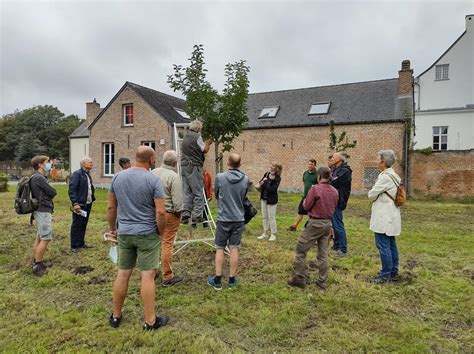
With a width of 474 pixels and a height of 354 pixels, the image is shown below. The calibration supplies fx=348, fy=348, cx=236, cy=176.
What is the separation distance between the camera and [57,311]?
4.10 meters

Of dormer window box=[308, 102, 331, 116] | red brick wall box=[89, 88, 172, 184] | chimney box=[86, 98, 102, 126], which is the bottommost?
red brick wall box=[89, 88, 172, 184]

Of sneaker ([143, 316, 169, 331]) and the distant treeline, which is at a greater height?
the distant treeline

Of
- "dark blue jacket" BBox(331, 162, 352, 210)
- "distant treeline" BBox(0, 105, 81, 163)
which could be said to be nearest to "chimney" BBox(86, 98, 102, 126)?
"dark blue jacket" BBox(331, 162, 352, 210)

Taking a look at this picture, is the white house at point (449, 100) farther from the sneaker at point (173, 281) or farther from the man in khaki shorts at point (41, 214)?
the man in khaki shorts at point (41, 214)

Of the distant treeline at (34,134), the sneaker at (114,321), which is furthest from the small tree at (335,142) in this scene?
the distant treeline at (34,134)

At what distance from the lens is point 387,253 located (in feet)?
16.7

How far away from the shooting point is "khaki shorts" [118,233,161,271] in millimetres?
3564

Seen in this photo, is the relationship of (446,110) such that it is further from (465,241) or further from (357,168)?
(465,241)

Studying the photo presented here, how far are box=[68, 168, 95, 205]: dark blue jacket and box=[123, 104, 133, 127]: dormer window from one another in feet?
58.1

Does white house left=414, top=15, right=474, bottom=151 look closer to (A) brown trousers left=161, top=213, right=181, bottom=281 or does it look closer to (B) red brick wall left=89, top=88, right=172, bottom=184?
(B) red brick wall left=89, top=88, right=172, bottom=184

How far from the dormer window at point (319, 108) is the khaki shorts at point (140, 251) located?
65.5 feet

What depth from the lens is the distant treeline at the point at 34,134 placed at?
54000 millimetres

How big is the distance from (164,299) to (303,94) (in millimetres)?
21829

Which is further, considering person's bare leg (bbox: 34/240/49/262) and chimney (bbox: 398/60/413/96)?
chimney (bbox: 398/60/413/96)
